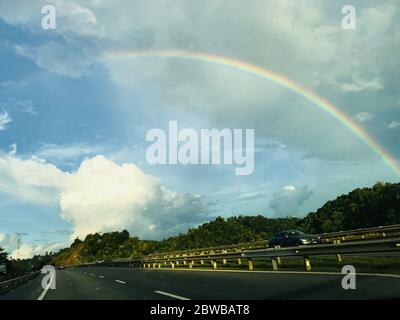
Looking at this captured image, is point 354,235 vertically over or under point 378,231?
under

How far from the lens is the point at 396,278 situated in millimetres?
12344

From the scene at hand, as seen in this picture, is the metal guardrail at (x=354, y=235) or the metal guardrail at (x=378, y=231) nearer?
the metal guardrail at (x=354, y=235)

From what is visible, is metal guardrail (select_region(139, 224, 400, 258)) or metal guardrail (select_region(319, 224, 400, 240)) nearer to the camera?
metal guardrail (select_region(139, 224, 400, 258))

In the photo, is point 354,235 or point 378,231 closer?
point 378,231

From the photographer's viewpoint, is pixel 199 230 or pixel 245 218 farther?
pixel 245 218

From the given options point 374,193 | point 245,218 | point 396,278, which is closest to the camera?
point 396,278

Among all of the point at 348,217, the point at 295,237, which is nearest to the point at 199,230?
the point at 348,217
